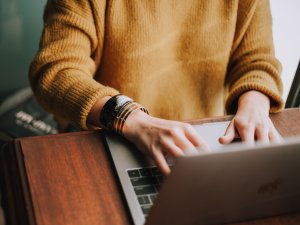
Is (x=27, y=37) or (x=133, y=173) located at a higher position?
(x=133, y=173)

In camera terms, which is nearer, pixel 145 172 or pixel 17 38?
pixel 145 172

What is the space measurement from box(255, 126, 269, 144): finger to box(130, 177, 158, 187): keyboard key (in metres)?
0.24

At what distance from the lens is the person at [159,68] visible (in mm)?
764

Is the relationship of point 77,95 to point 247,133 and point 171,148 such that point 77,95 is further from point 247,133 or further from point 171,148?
point 247,133

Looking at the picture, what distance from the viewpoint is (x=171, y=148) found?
0.67 m

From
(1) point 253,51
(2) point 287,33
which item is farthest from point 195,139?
(2) point 287,33

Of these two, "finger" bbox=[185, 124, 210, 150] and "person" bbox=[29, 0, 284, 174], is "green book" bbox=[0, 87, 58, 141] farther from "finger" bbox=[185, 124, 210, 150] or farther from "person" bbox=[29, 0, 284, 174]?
"finger" bbox=[185, 124, 210, 150]

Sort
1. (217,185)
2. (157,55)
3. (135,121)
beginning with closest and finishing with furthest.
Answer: (217,185)
(135,121)
(157,55)

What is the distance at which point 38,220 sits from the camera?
0.57m

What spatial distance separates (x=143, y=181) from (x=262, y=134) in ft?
0.89

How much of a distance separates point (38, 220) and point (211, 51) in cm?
68

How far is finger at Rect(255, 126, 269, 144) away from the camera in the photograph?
764mm

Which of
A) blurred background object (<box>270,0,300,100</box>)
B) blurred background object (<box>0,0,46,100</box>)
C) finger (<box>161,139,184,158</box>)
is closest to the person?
finger (<box>161,139,184,158</box>)

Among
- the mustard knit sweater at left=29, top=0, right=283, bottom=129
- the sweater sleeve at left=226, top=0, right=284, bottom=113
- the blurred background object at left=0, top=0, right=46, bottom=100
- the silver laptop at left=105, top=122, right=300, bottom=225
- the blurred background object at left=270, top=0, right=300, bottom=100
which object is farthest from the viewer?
the blurred background object at left=0, top=0, right=46, bottom=100
